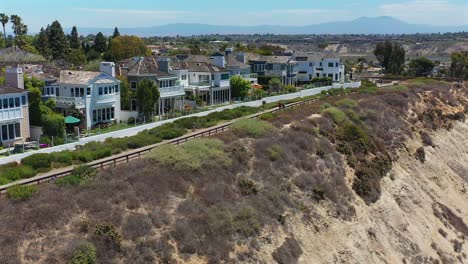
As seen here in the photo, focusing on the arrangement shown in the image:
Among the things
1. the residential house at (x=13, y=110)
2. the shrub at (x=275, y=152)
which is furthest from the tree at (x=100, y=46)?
the shrub at (x=275, y=152)

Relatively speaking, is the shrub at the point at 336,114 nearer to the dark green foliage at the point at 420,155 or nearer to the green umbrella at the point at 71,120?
the dark green foliage at the point at 420,155

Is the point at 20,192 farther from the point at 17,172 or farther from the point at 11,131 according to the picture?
the point at 11,131

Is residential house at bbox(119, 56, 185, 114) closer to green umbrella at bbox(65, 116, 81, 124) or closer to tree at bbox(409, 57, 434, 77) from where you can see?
green umbrella at bbox(65, 116, 81, 124)

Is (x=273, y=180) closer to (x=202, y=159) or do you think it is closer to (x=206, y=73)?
(x=202, y=159)

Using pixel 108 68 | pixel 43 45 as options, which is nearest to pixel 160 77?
pixel 108 68

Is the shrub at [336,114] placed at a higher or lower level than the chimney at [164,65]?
lower

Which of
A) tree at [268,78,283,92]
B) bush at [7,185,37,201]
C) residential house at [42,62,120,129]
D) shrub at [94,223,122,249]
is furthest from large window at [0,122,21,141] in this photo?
tree at [268,78,283,92]
